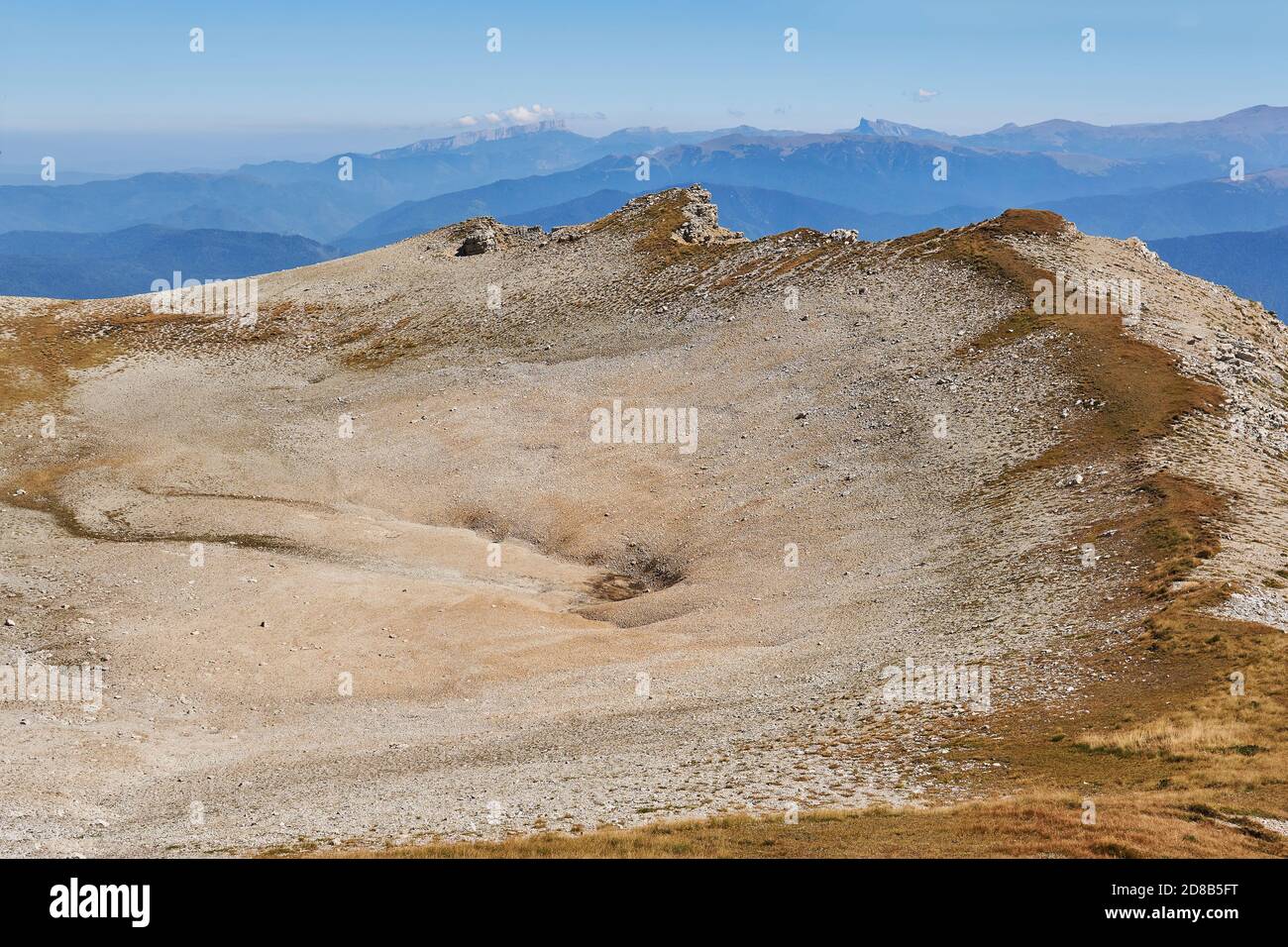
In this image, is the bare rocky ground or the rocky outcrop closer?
the bare rocky ground

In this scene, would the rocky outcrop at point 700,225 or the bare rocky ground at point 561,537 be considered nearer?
the bare rocky ground at point 561,537

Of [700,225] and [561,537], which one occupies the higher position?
[700,225]

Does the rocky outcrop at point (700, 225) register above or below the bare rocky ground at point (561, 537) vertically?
above

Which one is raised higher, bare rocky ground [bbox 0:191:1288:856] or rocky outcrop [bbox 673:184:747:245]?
rocky outcrop [bbox 673:184:747:245]

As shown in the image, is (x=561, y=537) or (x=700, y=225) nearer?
(x=561, y=537)

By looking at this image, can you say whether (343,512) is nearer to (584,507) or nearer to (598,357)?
(584,507)
